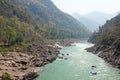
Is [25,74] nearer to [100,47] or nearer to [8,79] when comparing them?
[8,79]

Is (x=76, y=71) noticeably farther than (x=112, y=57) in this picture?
No

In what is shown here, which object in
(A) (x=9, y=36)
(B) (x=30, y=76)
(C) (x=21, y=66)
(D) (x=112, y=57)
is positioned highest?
(A) (x=9, y=36)

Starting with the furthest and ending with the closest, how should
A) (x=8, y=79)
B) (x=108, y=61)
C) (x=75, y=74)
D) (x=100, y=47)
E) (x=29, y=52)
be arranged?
(x=100, y=47) < (x=29, y=52) < (x=108, y=61) < (x=75, y=74) < (x=8, y=79)

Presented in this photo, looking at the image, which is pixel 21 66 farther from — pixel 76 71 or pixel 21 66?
pixel 76 71

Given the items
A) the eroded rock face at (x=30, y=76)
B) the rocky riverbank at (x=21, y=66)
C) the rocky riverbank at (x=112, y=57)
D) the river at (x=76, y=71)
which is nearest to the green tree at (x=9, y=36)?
the rocky riverbank at (x=21, y=66)

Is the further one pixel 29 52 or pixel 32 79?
pixel 29 52

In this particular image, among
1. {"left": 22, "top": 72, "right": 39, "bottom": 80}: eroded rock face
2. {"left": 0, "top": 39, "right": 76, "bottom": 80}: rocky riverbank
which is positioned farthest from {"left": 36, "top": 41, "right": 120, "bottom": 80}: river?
{"left": 0, "top": 39, "right": 76, "bottom": 80}: rocky riverbank

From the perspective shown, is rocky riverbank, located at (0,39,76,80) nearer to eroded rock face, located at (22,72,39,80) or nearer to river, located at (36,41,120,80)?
eroded rock face, located at (22,72,39,80)

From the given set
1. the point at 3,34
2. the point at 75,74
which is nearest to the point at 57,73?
the point at 75,74

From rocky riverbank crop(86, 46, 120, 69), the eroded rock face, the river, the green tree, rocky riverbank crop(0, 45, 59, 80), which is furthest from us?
the green tree

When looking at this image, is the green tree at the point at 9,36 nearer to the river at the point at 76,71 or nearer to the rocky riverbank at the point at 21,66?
the rocky riverbank at the point at 21,66

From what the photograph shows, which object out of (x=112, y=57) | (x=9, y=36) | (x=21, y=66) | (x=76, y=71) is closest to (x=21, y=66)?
(x=21, y=66)
